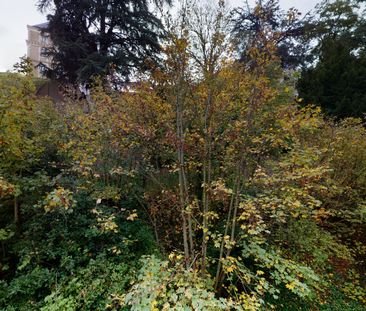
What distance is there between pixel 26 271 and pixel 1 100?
99.5 inches

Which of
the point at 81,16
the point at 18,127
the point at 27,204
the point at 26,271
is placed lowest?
the point at 26,271

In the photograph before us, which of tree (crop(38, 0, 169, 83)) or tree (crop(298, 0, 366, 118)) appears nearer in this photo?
tree (crop(38, 0, 169, 83))

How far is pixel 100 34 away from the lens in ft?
38.9

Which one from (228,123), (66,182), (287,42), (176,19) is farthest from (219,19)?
(287,42)

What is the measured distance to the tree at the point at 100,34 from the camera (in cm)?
1098

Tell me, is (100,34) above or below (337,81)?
above

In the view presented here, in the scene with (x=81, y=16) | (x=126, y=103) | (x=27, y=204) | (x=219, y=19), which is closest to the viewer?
(x=219, y=19)

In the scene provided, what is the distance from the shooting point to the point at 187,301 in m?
2.22

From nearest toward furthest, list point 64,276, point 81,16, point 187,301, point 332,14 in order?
point 187,301 → point 64,276 → point 81,16 → point 332,14

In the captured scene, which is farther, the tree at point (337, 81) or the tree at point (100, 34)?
the tree at point (337, 81)

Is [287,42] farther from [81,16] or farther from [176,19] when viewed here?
[176,19]

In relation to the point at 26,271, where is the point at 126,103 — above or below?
above

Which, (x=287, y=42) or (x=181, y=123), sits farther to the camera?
(x=287, y=42)

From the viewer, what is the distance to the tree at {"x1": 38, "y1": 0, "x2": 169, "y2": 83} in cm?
1098
